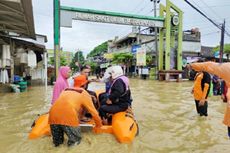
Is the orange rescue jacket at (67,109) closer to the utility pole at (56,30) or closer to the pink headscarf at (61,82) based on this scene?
the pink headscarf at (61,82)

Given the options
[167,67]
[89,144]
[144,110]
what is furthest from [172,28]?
[89,144]

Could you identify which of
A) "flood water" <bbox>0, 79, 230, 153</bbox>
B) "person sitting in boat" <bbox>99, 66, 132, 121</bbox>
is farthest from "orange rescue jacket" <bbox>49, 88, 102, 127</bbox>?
"person sitting in boat" <bbox>99, 66, 132, 121</bbox>

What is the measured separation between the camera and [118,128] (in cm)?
526

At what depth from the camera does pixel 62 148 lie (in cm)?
481

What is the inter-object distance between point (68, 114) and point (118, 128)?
109 centimetres

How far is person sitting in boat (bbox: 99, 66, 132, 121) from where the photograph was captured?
18.3ft

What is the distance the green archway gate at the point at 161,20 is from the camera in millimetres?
18227

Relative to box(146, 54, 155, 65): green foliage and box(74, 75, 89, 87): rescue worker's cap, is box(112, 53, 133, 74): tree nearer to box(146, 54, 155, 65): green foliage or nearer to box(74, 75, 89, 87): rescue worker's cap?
box(146, 54, 155, 65): green foliage

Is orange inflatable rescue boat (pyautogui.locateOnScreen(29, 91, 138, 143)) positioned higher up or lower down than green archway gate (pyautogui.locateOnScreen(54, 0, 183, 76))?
lower down

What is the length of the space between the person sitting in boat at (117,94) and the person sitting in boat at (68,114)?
735 mm

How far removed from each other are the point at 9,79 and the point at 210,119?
453 inches

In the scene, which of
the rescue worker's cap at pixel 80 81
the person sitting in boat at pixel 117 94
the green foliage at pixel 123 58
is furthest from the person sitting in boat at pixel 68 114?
the green foliage at pixel 123 58

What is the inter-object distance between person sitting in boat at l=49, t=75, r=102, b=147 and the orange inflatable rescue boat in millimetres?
534

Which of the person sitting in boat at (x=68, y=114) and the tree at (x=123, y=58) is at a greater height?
the tree at (x=123, y=58)
